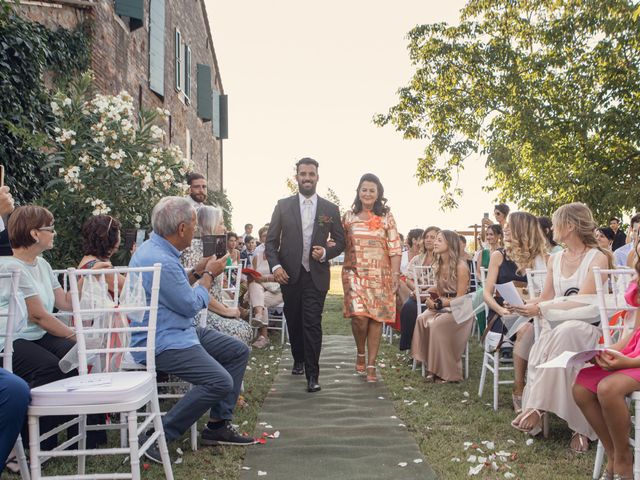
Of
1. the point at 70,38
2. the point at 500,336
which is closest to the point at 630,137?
the point at 500,336

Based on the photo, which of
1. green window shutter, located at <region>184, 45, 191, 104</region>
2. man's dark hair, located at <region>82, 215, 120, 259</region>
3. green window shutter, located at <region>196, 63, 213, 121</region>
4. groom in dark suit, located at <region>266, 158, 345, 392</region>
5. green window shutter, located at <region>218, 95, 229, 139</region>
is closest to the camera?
man's dark hair, located at <region>82, 215, 120, 259</region>

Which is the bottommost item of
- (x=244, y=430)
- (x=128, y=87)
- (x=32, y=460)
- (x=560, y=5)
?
(x=244, y=430)

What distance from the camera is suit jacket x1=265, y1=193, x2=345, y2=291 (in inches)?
228

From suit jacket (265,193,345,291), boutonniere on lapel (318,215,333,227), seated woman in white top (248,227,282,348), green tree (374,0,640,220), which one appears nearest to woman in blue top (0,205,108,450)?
suit jacket (265,193,345,291)

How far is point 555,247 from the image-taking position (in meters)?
6.32

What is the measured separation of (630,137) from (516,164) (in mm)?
2391

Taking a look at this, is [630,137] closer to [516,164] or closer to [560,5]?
[516,164]

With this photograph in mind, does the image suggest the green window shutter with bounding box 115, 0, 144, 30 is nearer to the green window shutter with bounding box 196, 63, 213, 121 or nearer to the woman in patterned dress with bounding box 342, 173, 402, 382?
the woman in patterned dress with bounding box 342, 173, 402, 382

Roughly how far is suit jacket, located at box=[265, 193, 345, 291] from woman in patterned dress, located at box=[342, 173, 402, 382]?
0.19 metres

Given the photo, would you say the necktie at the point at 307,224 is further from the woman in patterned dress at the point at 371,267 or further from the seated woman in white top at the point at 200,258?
the seated woman in white top at the point at 200,258

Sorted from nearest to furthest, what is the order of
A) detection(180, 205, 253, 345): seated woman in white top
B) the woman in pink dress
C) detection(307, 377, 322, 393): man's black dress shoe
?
the woman in pink dress
detection(180, 205, 253, 345): seated woman in white top
detection(307, 377, 322, 393): man's black dress shoe

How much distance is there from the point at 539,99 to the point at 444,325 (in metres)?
9.51

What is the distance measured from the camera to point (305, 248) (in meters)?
5.88

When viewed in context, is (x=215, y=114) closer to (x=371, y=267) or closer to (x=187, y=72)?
(x=187, y=72)
